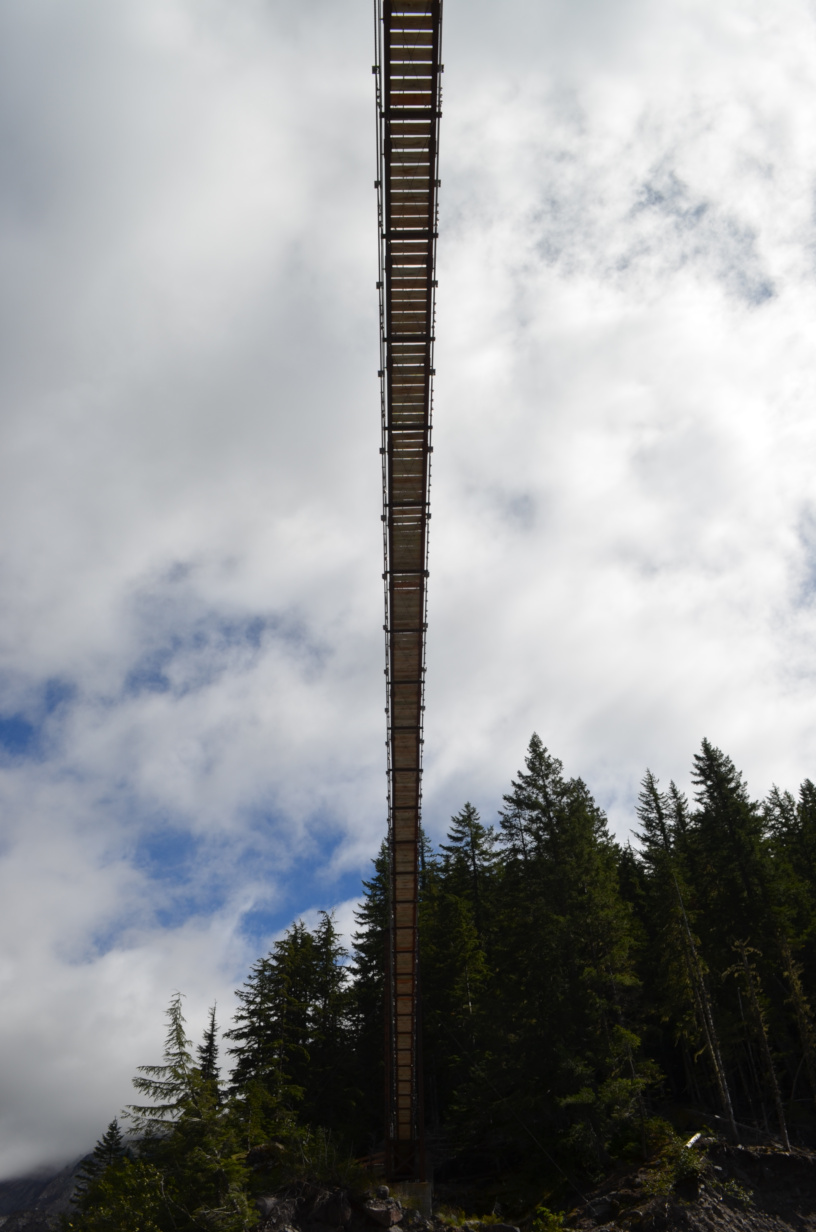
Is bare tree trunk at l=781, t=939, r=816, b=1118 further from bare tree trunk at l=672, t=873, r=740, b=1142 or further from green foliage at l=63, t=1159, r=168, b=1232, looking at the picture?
green foliage at l=63, t=1159, r=168, b=1232

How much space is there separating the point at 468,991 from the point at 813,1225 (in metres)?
17.0

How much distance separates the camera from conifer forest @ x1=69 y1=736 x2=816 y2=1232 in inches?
1047

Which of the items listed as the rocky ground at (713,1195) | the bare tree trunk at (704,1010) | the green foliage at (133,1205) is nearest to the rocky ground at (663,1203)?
the rocky ground at (713,1195)

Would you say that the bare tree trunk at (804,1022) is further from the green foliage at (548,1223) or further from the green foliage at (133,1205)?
the green foliage at (133,1205)

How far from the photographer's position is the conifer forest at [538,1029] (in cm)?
2659

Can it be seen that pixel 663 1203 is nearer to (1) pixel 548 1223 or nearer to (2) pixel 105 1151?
(1) pixel 548 1223

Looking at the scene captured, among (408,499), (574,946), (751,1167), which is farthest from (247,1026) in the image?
(408,499)

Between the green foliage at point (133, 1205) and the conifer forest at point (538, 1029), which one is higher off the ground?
the conifer forest at point (538, 1029)

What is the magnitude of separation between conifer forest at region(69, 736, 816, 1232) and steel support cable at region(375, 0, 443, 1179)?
5353 mm

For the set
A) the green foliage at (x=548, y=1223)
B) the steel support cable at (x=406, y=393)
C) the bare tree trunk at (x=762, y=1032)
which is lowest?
the green foliage at (x=548, y=1223)

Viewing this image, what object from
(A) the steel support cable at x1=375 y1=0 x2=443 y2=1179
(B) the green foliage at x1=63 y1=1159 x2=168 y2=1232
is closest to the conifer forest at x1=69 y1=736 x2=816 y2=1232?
(B) the green foliage at x1=63 y1=1159 x2=168 y2=1232

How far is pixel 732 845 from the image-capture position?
123 feet

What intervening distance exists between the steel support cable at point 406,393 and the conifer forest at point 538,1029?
535cm

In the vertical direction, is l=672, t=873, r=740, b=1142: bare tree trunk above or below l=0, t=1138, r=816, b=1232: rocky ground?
above
